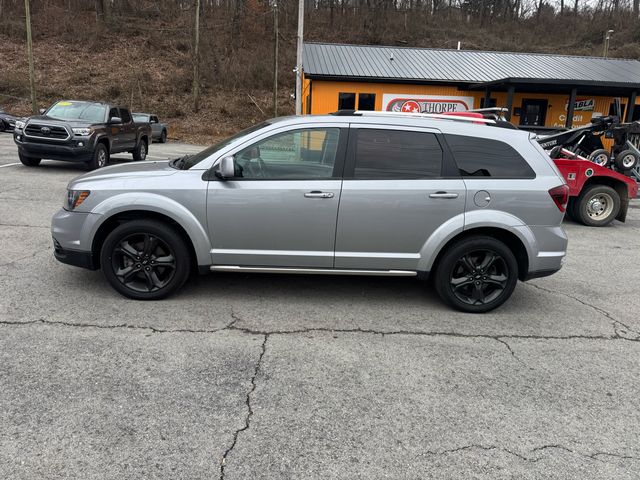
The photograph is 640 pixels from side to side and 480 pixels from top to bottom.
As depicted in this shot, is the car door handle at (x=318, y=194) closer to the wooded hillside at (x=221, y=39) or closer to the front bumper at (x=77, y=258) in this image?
the front bumper at (x=77, y=258)

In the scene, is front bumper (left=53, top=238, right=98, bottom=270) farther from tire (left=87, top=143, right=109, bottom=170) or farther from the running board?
tire (left=87, top=143, right=109, bottom=170)

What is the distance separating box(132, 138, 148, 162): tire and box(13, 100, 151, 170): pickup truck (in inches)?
71.5

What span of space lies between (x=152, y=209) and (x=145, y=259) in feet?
1.59

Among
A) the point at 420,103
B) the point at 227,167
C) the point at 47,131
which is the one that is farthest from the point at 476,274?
the point at 420,103

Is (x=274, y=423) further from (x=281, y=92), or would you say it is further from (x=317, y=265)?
(x=281, y=92)

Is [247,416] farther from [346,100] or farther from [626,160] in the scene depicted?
[346,100]

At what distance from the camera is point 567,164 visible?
965 centimetres

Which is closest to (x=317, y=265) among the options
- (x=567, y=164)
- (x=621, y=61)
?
(x=567, y=164)

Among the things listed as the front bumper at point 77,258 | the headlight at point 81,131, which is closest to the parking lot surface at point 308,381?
the front bumper at point 77,258

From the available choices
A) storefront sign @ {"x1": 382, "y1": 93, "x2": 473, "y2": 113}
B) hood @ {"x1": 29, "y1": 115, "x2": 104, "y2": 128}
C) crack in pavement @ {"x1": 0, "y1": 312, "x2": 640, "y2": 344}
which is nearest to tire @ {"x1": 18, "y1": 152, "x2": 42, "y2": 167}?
hood @ {"x1": 29, "y1": 115, "x2": 104, "y2": 128}

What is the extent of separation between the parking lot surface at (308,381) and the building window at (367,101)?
59.9 ft

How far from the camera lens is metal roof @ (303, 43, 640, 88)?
73.0ft

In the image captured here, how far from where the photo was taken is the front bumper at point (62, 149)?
40.2 feet

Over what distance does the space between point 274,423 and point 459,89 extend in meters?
22.8
